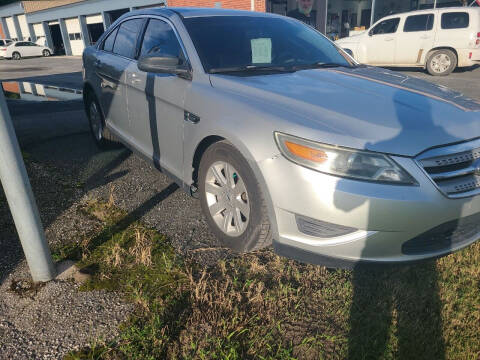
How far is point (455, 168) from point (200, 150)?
1582mm

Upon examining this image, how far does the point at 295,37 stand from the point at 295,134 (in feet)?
5.77

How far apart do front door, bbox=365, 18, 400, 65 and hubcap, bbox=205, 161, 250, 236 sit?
11.5 metres

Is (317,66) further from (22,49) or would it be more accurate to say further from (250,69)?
(22,49)

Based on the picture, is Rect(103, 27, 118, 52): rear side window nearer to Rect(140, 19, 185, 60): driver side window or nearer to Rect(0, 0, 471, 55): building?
Rect(140, 19, 185, 60): driver side window

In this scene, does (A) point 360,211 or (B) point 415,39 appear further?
(B) point 415,39

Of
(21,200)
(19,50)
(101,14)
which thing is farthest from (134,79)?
(19,50)

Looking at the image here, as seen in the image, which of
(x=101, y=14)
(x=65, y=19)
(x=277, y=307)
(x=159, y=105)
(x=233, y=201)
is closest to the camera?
(x=277, y=307)

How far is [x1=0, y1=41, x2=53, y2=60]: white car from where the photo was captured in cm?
2888

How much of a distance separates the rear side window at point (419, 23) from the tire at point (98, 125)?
1065 cm

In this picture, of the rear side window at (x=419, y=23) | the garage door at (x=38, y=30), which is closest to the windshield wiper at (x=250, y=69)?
the rear side window at (x=419, y=23)

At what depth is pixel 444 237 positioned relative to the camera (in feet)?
6.70

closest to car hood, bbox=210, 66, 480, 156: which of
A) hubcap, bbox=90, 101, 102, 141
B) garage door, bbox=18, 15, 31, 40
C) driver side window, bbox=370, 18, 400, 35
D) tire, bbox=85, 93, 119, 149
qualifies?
tire, bbox=85, 93, 119, 149

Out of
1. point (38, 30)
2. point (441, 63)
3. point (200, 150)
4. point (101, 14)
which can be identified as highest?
point (101, 14)

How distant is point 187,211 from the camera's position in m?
3.23
